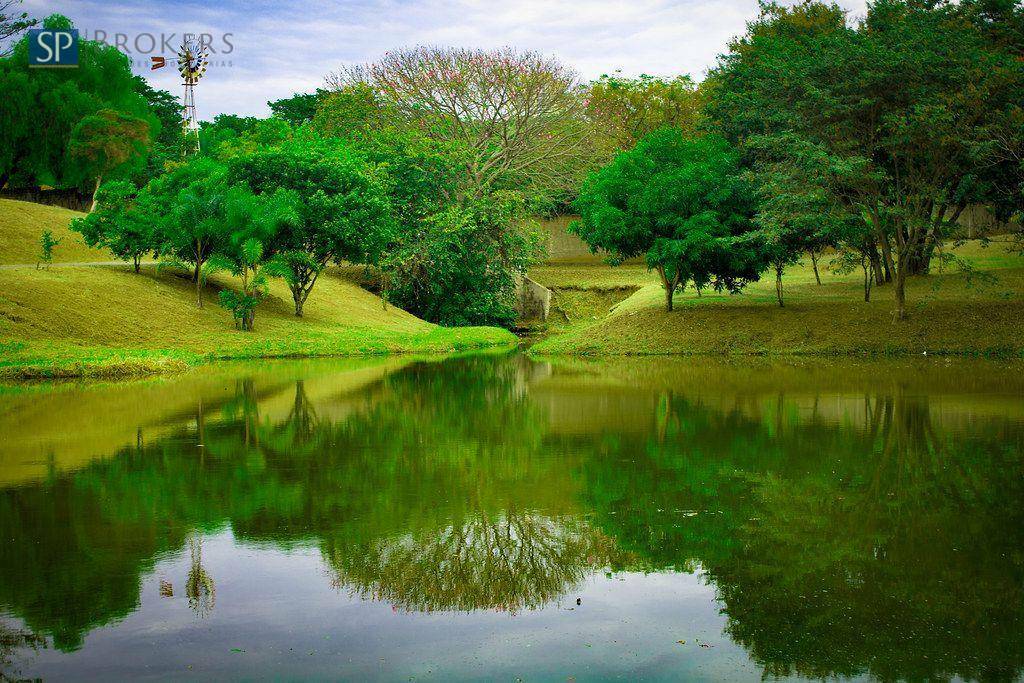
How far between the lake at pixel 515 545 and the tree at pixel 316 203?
68.9 feet

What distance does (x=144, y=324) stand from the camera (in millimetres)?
31109

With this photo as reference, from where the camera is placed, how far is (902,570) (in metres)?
7.55

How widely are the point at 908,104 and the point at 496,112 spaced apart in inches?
856

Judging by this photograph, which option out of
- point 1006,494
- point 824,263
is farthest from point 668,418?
point 824,263

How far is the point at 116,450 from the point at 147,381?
10.4 metres

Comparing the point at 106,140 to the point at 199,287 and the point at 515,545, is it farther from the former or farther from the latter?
the point at 515,545

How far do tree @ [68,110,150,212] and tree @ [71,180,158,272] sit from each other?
10622 millimetres

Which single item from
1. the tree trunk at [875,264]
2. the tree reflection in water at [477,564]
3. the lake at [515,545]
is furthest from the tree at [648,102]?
the tree reflection in water at [477,564]

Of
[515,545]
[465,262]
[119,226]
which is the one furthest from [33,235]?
[515,545]

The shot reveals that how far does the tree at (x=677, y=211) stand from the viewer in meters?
31.6

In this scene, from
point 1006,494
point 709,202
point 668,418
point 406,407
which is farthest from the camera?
point 709,202

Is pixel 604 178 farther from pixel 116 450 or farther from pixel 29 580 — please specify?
pixel 29 580

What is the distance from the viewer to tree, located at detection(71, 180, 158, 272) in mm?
33906

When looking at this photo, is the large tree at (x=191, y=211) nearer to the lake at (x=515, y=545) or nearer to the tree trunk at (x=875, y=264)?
the lake at (x=515, y=545)
